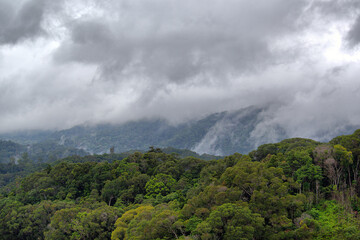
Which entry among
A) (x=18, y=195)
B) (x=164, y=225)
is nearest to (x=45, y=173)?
(x=18, y=195)

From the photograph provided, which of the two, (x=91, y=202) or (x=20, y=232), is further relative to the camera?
(x=91, y=202)

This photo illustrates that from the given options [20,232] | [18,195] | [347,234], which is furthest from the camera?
[18,195]

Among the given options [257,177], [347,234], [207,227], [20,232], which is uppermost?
[257,177]

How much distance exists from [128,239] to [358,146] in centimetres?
4156

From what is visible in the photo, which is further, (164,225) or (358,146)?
(358,146)

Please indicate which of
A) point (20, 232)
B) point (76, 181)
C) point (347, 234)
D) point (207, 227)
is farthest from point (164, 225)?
point (76, 181)

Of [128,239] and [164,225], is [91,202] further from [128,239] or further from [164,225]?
[164,225]

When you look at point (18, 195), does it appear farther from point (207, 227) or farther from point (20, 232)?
point (207, 227)

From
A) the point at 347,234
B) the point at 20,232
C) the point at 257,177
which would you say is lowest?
the point at 20,232

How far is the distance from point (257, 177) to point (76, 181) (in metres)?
65.2

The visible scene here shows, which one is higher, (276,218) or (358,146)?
(358,146)

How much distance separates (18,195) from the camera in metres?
82.4

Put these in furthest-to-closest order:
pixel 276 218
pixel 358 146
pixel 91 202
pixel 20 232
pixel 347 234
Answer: pixel 91 202 < pixel 20 232 < pixel 358 146 < pixel 276 218 < pixel 347 234

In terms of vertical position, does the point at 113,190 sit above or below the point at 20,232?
above
